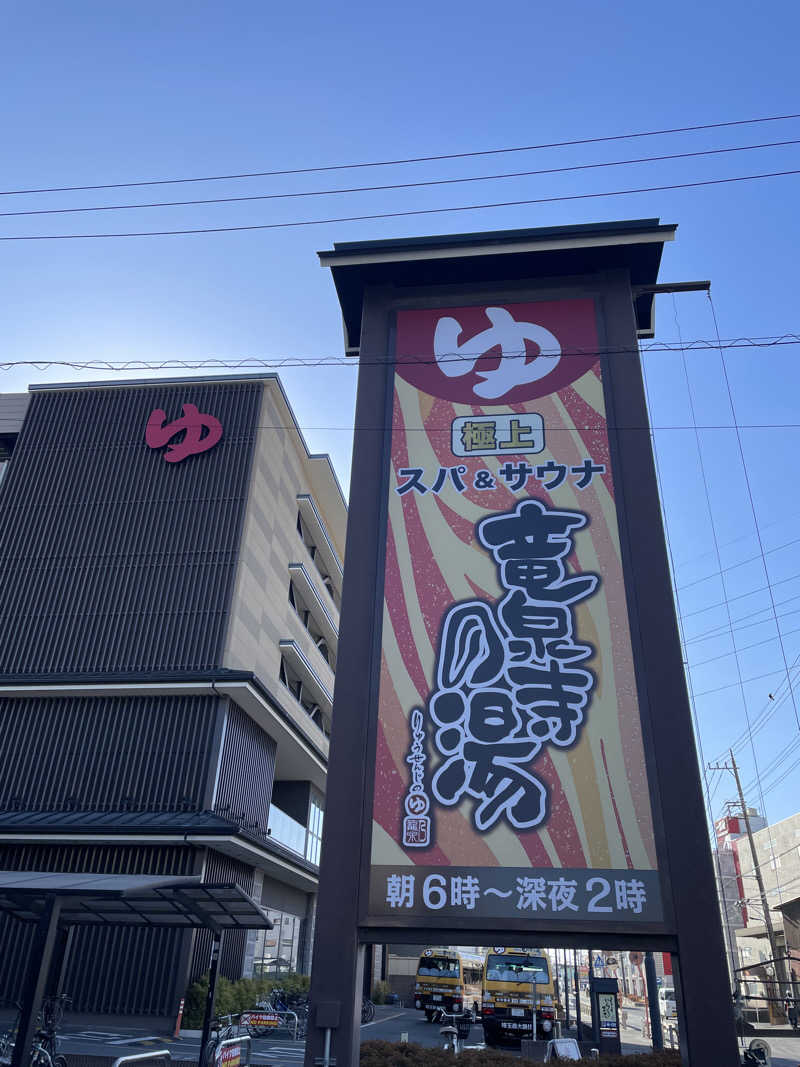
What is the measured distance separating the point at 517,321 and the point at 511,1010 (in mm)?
17418

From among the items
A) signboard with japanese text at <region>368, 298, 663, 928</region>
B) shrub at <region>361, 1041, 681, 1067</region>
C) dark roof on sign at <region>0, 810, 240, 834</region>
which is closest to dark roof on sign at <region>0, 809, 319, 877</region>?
dark roof on sign at <region>0, 810, 240, 834</region>

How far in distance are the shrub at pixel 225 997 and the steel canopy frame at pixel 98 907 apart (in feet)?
24.9

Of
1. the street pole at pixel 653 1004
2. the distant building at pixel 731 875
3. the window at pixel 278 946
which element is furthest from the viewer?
the distant building at pixel 731 875

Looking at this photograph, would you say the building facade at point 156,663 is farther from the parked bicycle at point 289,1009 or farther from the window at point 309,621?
the parked bicycle at point 289,1009

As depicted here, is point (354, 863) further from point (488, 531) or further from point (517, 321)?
point (517, 321)

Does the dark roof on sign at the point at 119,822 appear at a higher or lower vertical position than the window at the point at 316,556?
lower

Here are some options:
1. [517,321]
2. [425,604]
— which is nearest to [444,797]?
[425,604]

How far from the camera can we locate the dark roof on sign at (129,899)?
11.4 m

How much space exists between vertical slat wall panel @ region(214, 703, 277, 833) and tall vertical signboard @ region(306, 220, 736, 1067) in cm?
1366

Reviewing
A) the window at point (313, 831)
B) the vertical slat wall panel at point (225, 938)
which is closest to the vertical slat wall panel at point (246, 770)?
the vertical slat wall panel at point (225, 938)

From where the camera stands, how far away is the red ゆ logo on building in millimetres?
30219

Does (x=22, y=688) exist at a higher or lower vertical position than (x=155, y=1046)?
higher

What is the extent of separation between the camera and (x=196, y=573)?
27.6 meters

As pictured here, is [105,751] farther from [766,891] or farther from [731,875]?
[731,875]
